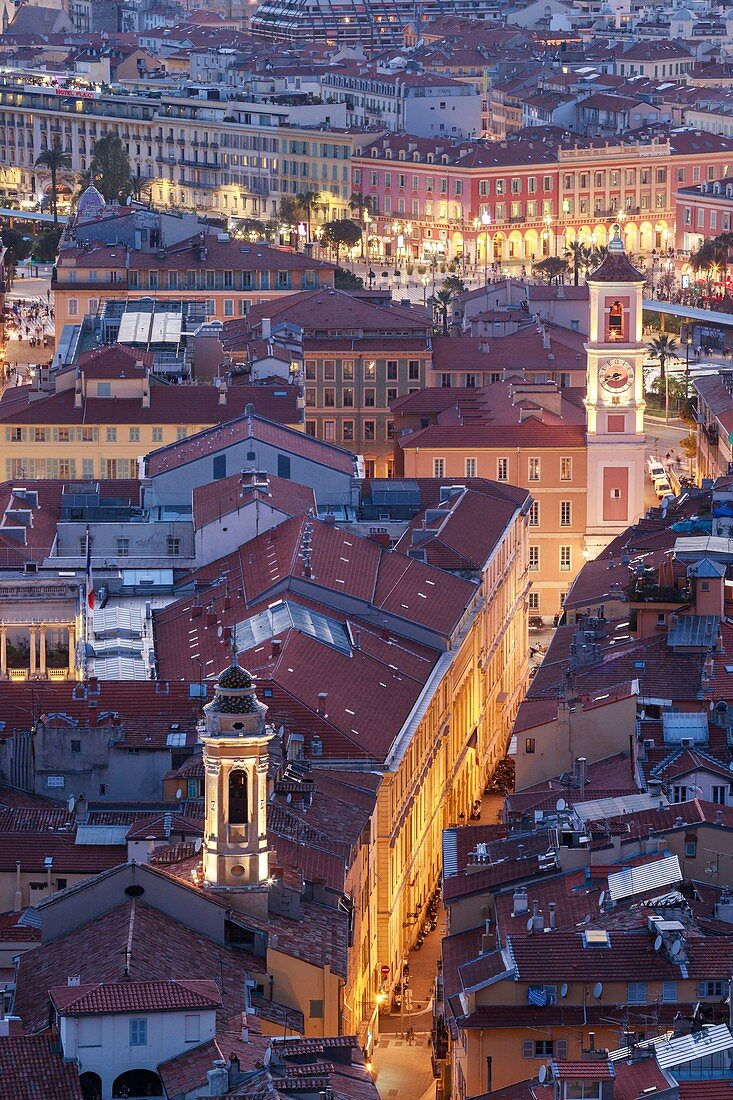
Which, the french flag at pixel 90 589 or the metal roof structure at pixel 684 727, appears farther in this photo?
the french flag at pixel 90 589

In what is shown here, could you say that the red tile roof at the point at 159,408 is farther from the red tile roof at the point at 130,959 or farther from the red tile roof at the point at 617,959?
the red tile roof at the point at 617,959

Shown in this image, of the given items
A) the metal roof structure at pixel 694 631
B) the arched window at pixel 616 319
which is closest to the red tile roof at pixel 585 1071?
the metal roof structure at pixel 694 631

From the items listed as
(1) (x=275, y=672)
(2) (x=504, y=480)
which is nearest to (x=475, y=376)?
(2) (x=504, y=480)

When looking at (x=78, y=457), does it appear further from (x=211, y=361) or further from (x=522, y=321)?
(x=522, y=321)

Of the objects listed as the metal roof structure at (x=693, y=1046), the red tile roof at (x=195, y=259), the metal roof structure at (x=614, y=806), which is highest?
the metal roof structure at (x=693, y=1046)

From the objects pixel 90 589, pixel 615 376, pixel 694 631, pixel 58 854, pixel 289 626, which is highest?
pixel 58 854

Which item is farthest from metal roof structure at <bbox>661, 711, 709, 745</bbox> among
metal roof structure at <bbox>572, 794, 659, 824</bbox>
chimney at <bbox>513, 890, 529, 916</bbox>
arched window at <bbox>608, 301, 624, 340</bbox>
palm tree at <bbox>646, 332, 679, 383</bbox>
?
palm tree at <bbox>646, 332, 679, 383</bbox>

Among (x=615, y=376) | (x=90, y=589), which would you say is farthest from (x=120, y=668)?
(x=615, y=376)

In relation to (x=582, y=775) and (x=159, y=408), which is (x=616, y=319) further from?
(x=582, y=775)
